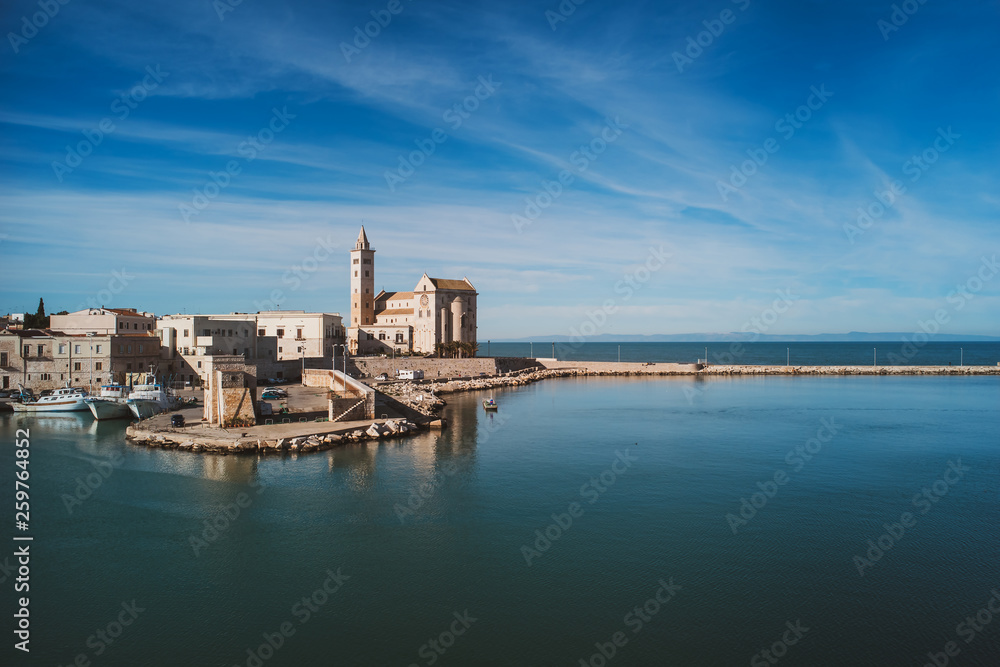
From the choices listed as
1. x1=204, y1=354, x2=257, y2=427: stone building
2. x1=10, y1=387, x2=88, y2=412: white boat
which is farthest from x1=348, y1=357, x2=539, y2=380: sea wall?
x1=204, y1=354, x2=257, y2=427: stone building

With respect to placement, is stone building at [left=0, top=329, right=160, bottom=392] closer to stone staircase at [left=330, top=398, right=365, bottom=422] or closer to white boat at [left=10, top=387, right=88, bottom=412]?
white boat at [left=10, top=387, right=88, bottom=412]

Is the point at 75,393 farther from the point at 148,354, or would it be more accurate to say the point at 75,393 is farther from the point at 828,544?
the point at 828,544

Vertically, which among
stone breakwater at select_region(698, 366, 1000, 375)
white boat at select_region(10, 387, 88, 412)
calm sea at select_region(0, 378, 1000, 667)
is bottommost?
Result: calm sea at select_region(0, 378, 1000, 667)

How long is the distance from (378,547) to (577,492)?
7528mm

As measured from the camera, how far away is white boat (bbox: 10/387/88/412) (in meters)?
36.2

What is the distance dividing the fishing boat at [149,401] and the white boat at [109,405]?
564 millimetres

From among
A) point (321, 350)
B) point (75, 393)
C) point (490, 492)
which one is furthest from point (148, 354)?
point (490, 492)

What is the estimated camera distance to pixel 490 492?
20828 mm

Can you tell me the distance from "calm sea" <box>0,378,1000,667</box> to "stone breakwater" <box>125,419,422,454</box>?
847 mm

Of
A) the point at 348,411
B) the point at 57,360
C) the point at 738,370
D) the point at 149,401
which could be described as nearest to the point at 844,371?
the point at 738,370

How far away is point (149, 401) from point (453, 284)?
4061 centimetres

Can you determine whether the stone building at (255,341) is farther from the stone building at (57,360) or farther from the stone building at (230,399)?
the stone building at (230,399)

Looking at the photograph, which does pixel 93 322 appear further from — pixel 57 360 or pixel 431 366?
pixel 431 366

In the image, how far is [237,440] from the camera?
84.8 ft
